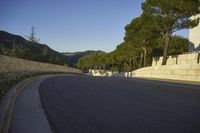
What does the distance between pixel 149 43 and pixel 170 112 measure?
5864 centimetres

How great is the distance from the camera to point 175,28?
4512cm

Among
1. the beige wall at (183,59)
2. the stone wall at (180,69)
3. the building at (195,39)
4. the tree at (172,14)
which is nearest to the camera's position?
the stone wall at (180,69)

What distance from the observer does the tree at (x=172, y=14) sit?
4107 cm

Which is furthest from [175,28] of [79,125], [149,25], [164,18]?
[79,125]

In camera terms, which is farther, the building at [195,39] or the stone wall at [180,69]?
the building at [195,39]

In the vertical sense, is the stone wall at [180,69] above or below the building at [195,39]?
below

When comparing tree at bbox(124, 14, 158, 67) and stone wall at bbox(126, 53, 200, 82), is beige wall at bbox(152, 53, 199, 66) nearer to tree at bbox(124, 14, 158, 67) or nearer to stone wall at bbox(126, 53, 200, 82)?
stone wall at bbox(126, 53, 200, 82)

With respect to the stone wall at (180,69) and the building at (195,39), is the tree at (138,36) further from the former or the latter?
the stone wall at (180,69)

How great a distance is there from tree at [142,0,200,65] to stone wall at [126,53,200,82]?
2.43 meters

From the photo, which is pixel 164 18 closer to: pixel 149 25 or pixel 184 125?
pixel 149 25

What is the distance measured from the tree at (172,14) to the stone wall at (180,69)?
2435 mm

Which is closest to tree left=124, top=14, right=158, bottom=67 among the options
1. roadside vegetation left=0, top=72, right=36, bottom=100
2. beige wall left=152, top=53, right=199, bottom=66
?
beige wall left=152, top=53, right=199, bottom=66

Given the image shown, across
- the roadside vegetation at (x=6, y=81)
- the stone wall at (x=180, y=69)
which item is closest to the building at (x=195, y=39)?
the stone wall at (x=180, y=69)

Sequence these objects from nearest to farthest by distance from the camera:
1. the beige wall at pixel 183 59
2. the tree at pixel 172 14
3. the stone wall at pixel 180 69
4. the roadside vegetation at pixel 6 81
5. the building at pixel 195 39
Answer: the roadside vegetation at pixel 6 81 → the stone wall at pixel 180 69 → the beige wall at pixel 183 59 → the tree at pixel 172 14 → the building at pixel 195 39
